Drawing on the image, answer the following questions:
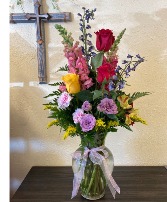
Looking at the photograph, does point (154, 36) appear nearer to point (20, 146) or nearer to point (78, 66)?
point (78, 66)

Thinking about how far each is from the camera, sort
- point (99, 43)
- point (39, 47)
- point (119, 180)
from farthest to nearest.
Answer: point (39, 47)
point (119, 180)
point (99, 43)

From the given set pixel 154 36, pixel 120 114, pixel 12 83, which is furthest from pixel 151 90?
pixel 12 83

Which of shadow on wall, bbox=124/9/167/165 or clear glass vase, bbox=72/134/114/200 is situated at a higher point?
shadow on wall, bbox=124/9/167/165

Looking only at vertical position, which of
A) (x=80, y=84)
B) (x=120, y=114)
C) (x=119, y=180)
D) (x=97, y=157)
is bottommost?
(x=119, y=180)

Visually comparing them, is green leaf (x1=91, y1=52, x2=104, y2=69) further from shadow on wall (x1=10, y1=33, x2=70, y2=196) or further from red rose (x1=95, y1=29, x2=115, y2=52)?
shadow on wall (x1=10, y1=33, x2=70, y2=196)

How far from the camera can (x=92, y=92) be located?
2.32 feet

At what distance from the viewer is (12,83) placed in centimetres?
111

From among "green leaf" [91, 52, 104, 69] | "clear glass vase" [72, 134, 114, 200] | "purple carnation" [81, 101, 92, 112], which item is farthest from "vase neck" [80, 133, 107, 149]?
"green leaf" [91, 52, 104, 69]

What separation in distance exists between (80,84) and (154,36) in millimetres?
518

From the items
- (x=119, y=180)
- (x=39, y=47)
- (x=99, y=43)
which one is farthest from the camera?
(x=39, y=47)

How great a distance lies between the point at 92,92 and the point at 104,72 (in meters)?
0.08

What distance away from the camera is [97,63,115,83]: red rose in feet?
2.18

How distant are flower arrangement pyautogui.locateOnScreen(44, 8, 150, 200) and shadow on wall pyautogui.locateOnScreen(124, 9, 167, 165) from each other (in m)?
0.35

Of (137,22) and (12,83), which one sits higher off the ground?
(137,22)
